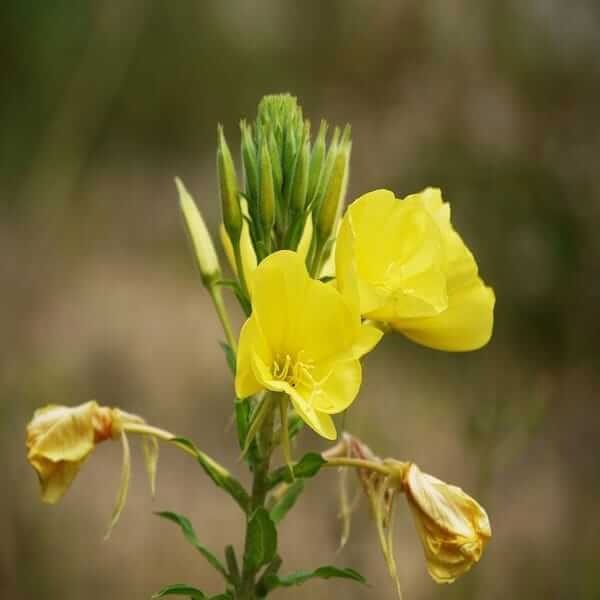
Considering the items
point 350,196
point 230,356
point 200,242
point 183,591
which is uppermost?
point 350,196

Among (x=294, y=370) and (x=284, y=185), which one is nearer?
(x=294, y=370)

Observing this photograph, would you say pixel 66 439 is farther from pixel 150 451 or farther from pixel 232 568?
pixel 232 568

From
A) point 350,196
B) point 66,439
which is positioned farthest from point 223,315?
point 350,196

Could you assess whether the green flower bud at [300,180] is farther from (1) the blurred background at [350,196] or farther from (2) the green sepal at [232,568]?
(1) the blurred background at [350,196]

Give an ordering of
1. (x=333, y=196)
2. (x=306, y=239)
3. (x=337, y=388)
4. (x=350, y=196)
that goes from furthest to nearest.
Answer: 1. (x=350, y=196)
2. (x=306, y=239)
3. (x=333, y=196)
4. (x=337, y=388)

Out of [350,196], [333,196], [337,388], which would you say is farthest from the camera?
[350,196]

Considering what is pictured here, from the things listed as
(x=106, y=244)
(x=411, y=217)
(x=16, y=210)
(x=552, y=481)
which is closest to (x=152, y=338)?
(x=106, y=244)

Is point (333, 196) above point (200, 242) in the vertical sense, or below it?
above
